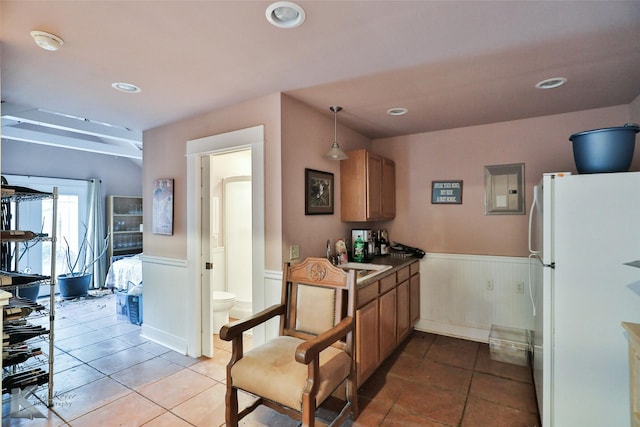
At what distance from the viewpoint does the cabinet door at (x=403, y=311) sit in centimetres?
307

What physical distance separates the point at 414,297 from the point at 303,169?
6.37 ft

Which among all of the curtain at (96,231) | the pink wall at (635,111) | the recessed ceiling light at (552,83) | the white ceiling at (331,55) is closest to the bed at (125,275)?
the curtain at (96,231)

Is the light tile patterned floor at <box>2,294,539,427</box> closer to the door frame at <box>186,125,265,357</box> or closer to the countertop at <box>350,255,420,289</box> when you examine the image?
the door frame at <box>186,125,265,357</box>

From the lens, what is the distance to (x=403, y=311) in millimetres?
3180

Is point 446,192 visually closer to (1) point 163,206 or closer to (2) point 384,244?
(2) point 384,244

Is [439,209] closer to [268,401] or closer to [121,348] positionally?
[268,401]

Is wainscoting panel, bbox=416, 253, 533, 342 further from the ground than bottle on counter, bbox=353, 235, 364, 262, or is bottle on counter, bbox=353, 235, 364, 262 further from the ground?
bottle on counter, bbox=353, 235, 364, 262

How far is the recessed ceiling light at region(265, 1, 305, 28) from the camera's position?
1486 mm

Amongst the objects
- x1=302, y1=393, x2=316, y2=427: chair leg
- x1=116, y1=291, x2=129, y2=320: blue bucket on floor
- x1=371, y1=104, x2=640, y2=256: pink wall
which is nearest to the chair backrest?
x1=302, y1=393, x2=316, y2=427: chair leg

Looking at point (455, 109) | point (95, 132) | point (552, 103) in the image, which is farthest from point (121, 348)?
point (552, 103)

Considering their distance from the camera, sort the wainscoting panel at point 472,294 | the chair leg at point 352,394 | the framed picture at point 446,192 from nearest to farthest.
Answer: the chair leg at point 352,394 → the wainscoting panel at point 472,294 → the framed picture at point 446,192

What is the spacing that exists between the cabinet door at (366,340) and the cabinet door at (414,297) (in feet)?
3.38

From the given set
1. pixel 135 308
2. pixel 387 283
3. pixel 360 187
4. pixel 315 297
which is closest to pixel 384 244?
pixel 360 187

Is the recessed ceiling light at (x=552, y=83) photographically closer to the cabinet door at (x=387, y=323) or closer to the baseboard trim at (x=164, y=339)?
the cabinet door at (x=387, y=323)
